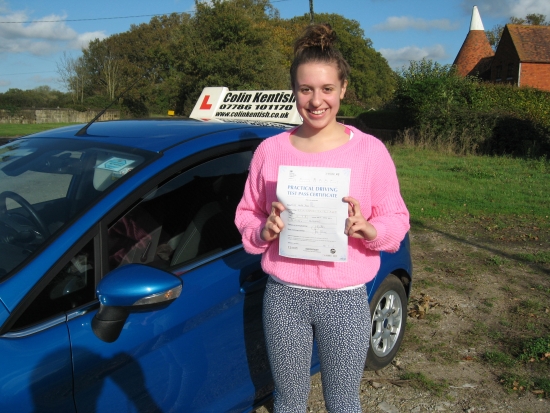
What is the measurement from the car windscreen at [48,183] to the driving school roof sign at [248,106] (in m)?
1.51

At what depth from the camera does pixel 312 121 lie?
6.36ft

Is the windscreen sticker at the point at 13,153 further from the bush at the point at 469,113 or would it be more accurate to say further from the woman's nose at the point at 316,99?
the bush at the point at 469,113

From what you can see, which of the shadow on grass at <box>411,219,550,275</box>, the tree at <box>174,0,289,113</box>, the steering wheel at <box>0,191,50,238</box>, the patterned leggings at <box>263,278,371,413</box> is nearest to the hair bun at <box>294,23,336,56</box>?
the patterned leggings at <box>263,278,371,413</box>

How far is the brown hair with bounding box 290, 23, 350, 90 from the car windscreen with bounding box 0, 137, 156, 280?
32.8 inches

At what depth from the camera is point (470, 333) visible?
411cm

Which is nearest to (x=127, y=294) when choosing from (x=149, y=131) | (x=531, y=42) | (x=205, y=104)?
(x=149, y=131)

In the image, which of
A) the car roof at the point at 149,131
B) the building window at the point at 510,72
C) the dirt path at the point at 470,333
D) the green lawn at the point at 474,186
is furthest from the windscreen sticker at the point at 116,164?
the building window at the point at 510,72

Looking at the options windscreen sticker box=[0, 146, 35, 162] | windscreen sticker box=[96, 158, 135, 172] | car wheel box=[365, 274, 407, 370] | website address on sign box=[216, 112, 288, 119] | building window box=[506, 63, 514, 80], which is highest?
building window box=[506, 63, 514, 80]

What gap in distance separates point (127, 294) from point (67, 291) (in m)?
0.29

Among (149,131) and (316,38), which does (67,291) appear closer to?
(149,131)

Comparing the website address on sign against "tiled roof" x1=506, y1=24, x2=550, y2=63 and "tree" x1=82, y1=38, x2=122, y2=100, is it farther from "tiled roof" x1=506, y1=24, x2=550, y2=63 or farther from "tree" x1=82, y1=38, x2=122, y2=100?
"tree" x1=82, y1=38, x2=122, y2=100

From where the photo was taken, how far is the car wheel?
330cm

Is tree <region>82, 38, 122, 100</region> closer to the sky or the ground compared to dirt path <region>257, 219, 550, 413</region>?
closer to the sky

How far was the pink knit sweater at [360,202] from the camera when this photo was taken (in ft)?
6.23
